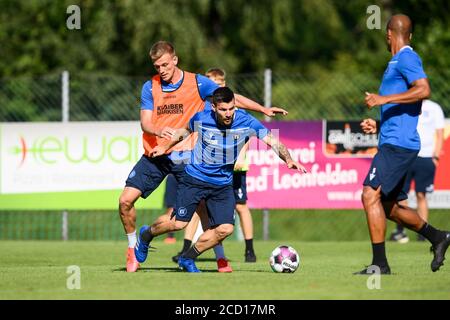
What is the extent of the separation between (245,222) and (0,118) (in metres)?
8.17

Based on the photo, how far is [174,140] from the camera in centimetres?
1010

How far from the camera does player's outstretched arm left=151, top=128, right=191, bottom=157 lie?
1004 cm

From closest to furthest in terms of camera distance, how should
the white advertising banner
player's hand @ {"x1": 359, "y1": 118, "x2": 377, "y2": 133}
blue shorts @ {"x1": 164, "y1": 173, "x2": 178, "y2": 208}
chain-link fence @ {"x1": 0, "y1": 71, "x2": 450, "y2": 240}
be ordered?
player's hand @ {"x1": 359, "y1": 118, "x2": 377, "y2": 133}, blue shorts @ {"x1": 164, "y1": 173, "x2": 178, "y2": 208}, the white advertising banner, chain-link fence @ {"x1": 0, "y1": 71, "x2": 450, "y2": 240}

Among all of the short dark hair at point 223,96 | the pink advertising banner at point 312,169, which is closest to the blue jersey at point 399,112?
the short dark hair at point 223,96

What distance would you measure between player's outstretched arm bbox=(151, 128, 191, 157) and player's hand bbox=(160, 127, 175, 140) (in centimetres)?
2

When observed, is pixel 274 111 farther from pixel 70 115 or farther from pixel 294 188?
pixel 70 115

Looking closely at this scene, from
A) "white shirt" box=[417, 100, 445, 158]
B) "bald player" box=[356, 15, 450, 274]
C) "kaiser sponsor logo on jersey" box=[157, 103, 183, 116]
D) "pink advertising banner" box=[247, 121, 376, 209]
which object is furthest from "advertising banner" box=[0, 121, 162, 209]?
"bald player" box=[356, 15, 450, 274]

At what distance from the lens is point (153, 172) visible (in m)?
10.5

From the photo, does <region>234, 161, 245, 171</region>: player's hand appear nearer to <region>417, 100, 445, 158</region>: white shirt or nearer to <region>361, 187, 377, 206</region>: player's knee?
<region>361, 187, 377, 206</region>: player's knee

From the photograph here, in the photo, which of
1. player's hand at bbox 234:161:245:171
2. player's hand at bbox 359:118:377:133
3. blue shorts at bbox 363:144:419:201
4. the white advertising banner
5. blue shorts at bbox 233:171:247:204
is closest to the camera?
blue shorts at bbox 363:144:419:201

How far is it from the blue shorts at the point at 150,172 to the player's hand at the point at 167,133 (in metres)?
0.54

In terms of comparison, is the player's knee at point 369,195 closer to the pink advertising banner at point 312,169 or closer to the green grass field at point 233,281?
the green grass field at point 233,281

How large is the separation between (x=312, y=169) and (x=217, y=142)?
6.50m

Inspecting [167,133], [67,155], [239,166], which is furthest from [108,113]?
[167,133]
